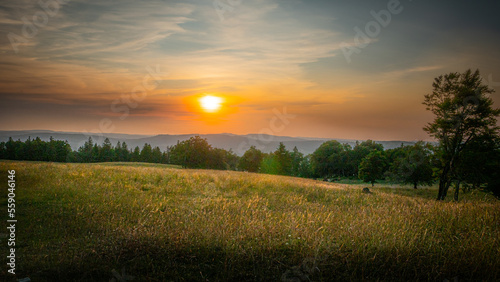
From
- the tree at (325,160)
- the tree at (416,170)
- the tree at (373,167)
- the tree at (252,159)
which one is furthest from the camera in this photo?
the tree at (325,160)

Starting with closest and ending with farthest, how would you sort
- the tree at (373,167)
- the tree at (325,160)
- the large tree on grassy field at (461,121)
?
1. the large tree on grassy field at (461,121)
2. the tree at (373,167)
3. the tree at (325,160)

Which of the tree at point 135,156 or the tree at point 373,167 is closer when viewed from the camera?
the tree at point 373,167

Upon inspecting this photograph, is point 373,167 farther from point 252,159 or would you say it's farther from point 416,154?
point 252,159

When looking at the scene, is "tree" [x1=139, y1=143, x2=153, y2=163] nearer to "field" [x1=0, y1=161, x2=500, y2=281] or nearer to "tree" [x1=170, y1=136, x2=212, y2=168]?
"tree" [x1=170, y1=136, x2=212, y2=168]

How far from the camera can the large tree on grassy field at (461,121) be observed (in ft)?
79.0

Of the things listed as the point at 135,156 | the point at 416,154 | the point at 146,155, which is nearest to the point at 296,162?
the point at 416,154

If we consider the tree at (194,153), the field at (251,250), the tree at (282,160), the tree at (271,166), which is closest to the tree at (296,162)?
the tree at (271,166)

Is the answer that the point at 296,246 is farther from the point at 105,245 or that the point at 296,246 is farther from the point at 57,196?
the point at 57,196

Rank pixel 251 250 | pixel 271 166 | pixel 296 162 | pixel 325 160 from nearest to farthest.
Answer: pixel 251 250 < pixel 271 166 < pixel 325 160 < pixel 296 162

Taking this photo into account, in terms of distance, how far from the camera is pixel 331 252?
4.94m

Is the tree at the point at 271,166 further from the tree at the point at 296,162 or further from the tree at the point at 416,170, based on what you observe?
the tree at the point at 416,170

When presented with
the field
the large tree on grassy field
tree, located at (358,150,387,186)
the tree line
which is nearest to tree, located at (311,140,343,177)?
the tree line

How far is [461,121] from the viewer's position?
2436 centimetres

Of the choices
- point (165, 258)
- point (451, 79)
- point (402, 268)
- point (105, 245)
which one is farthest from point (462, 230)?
point (451, 79)
